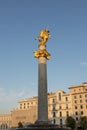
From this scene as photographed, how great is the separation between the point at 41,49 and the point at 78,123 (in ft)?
190

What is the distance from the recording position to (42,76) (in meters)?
32.6

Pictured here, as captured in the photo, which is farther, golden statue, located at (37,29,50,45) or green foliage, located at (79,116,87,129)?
green foliage, located at (79,116,87,129)

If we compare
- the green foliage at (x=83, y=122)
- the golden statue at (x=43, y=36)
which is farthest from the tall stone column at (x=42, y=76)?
the green foliage at (x=83, y=122)

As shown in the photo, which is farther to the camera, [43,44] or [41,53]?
[43,44]

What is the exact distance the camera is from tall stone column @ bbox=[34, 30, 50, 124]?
30591 mm

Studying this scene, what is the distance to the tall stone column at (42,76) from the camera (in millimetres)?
30591

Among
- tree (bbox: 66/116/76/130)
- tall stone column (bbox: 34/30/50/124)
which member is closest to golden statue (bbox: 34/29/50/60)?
tall stone column (bbox: 34/30/50/124)

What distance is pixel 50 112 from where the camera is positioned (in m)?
96.9

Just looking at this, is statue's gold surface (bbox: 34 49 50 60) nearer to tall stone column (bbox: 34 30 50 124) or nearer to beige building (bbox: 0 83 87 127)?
tall stone column (bbox: 34 30 50 124)

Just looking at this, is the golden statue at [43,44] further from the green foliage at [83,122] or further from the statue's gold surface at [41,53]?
the green foliage at [83,122]

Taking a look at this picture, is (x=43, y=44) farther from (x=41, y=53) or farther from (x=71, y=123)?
(x=71, y=123)

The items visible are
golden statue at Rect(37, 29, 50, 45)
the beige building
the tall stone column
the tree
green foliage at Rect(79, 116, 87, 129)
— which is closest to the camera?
the tall stone column

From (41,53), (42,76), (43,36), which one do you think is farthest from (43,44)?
(42,76)

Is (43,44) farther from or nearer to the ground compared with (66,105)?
farther from the ground
